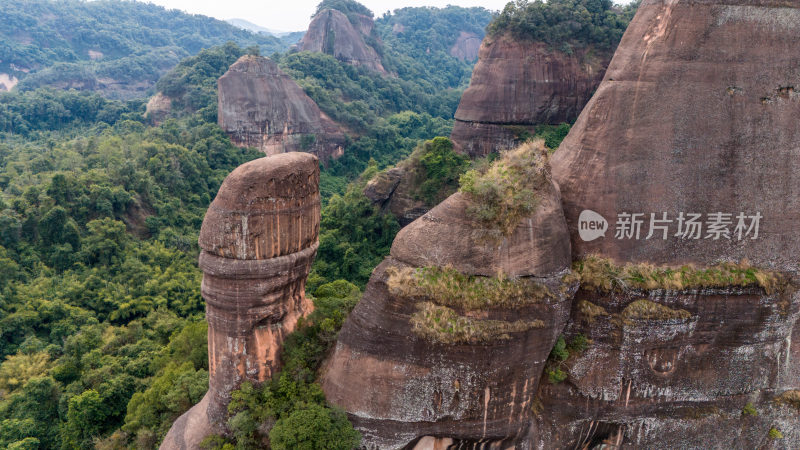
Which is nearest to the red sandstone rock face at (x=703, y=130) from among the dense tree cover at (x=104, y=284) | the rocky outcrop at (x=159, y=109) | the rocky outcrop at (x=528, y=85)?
the dense tree cover at (x=104, y=284)

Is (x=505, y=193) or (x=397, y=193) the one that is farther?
(x=397, y=193)

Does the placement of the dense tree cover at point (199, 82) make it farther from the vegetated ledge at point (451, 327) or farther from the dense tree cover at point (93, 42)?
the vegetated ledge at point (451, 327)

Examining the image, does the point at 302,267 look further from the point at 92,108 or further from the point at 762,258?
the point at 92,108

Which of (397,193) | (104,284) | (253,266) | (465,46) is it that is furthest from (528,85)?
(465,46)

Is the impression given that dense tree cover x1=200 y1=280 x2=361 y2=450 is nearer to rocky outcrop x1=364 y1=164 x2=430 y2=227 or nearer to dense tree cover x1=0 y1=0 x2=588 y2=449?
dense tree cover x1=0 y1=0 x2=588 y2=449

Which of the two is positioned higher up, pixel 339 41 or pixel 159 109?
pixel 339 41

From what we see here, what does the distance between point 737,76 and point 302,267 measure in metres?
11.5

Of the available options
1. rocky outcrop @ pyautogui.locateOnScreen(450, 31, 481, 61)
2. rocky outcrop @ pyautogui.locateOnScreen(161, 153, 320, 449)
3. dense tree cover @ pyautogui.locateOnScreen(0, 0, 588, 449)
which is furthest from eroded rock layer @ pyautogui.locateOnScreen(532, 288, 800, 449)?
rocky outcrop @ pyautogui.locateOnScreen(450, 31, 481, 61)

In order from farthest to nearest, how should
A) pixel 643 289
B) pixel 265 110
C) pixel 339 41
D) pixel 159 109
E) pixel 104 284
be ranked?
pixel 339 41 < pixel 159 109 < pixel 265 110 < pixel 104 284 < pixel 643 289

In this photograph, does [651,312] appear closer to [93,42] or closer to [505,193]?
[505,193]

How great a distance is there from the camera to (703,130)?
39.0 feet

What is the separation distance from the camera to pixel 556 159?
13812mm

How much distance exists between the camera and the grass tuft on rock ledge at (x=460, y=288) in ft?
36.7

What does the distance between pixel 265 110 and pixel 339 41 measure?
26.6 m
